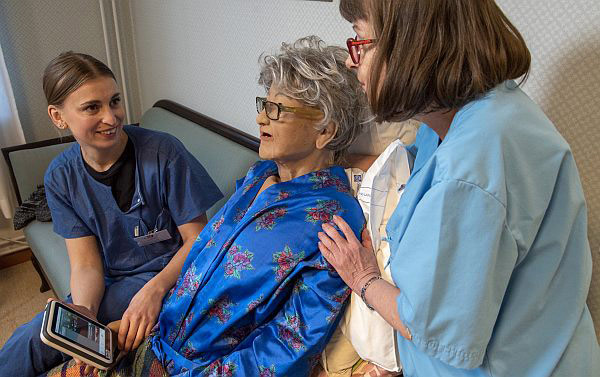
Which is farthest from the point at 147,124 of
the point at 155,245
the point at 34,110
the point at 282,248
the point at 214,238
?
the point at 282,248

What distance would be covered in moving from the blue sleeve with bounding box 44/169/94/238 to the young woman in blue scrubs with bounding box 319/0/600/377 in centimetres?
119

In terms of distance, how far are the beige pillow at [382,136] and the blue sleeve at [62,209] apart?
3.23 ft

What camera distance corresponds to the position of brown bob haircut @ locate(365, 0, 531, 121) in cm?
71

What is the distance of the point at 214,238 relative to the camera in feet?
4.44

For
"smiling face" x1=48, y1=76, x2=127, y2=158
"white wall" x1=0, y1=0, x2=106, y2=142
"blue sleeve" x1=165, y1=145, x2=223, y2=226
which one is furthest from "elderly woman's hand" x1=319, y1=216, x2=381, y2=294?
"white wall" x1=0, y1=0, x2=106, y2=142

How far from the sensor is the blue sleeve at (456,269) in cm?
67

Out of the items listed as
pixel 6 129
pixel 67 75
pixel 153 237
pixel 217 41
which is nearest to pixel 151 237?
pixel 153 237

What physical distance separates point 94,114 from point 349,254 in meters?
0.94

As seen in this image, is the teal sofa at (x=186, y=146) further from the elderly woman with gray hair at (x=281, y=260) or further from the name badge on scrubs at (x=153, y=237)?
the elderly woman with gray hair at (x=281, y=260)

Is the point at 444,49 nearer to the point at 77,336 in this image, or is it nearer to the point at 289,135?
the point at 289,135

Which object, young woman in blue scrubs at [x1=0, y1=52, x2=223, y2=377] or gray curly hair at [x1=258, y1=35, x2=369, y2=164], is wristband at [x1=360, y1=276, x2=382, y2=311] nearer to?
gray curly hair at [x1=258, y1=35, x2=369, y2=164]

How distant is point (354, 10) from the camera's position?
795mm

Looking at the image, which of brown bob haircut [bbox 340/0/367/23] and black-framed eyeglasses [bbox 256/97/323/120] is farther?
black-framed eyeglasses [bbox 256/97/323/120]

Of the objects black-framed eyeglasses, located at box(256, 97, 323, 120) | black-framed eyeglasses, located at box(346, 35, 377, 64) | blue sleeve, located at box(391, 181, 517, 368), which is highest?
black-framed eyeglasses, located at box(346, 35, 377, 64)
